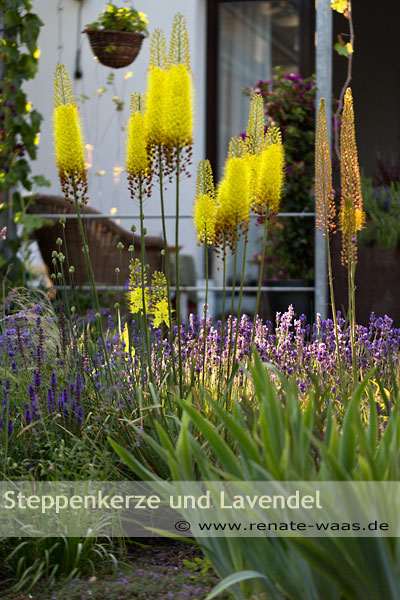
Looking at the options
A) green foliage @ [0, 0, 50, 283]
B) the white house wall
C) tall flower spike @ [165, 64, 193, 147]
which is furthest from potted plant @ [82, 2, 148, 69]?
tall flower spike @ [165, 64, 193, 147]

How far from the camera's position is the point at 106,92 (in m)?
7.10

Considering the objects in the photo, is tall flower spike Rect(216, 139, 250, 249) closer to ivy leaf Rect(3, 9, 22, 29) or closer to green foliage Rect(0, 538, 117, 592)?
green foliage Rect(0, 538, 117, 592)

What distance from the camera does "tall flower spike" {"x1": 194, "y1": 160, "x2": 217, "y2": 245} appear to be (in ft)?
7.23

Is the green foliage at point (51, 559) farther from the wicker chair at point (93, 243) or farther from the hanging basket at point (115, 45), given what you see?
the hanging basket at point (115, 45)

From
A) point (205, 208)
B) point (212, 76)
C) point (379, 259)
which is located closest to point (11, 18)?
point (212, 76)

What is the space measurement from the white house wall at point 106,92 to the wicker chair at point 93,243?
148 cm

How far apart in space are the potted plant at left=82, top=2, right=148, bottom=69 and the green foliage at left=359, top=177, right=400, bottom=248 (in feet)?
7.86

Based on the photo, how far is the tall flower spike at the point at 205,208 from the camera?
7.23 feet

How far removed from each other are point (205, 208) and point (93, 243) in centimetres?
323

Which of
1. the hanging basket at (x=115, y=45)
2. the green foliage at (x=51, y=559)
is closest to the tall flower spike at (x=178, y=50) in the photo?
the green foliage at (x=51, y=559)

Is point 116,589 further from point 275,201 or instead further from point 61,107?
point 61,107

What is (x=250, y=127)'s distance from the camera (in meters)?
2.25

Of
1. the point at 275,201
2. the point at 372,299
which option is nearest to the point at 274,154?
the point at 275,201

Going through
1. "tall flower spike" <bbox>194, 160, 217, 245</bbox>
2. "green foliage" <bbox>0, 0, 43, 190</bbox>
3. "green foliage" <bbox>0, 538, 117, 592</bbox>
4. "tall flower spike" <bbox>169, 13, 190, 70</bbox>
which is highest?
"green foliage" <bbox>0, 0, 43, 190</bbox>
